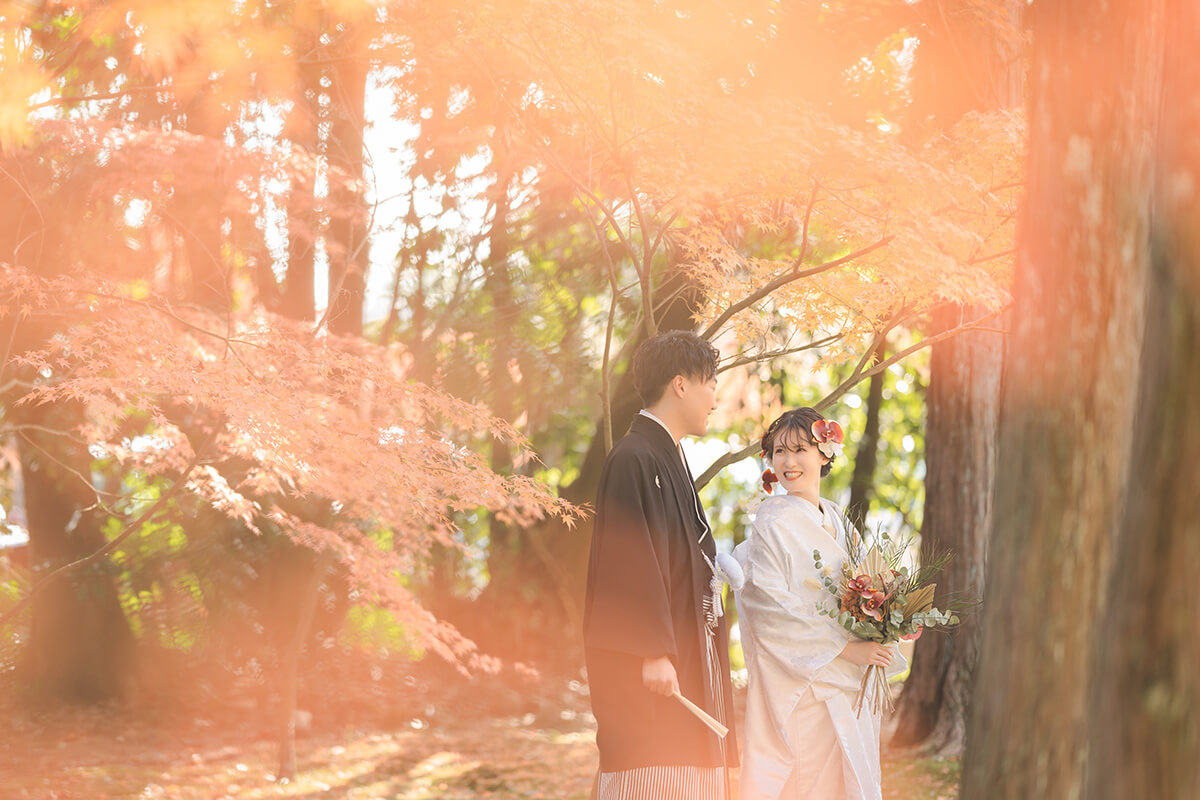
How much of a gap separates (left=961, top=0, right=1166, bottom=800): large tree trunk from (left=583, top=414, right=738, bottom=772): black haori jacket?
35.2 inches

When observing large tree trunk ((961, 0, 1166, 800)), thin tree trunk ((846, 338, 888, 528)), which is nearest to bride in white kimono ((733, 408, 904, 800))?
large tree trunk ((961, 0, 1166, 800))

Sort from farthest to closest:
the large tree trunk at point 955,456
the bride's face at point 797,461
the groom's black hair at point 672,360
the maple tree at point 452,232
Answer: the large tree trunk at point 955,456 < the maple tree at point 452,232 < the bride's face at point 797,461 < the groom's black hair at point 672,360

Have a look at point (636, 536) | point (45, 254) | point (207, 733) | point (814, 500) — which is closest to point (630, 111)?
point (814, 500)

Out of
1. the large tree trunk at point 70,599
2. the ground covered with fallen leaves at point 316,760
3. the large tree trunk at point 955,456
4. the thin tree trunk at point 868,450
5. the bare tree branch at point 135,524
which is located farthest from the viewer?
the thin tree trunk at point 868,450

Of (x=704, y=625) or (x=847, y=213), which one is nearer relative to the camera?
(x=704, y=625)

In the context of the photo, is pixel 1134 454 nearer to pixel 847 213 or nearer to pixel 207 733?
pixel 847 213

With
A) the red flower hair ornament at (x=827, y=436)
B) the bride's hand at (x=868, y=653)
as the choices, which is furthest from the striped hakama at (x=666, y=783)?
the red flower hair ornament at (x=827, y=436)

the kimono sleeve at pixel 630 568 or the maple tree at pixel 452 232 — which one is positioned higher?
the maple tree at pixel 452 232

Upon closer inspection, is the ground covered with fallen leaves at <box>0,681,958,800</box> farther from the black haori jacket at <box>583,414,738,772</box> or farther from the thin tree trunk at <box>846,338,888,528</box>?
the thin tree trunk at <box>846,338,888,528</box>

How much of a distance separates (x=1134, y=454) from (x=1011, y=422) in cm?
29

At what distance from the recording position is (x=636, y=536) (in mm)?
2764

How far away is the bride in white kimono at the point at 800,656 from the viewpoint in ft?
10.1

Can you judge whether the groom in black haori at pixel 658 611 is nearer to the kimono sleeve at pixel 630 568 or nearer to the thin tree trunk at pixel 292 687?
the kimono sleeve at pixel 630 568

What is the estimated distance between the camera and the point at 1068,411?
6.49 ft
